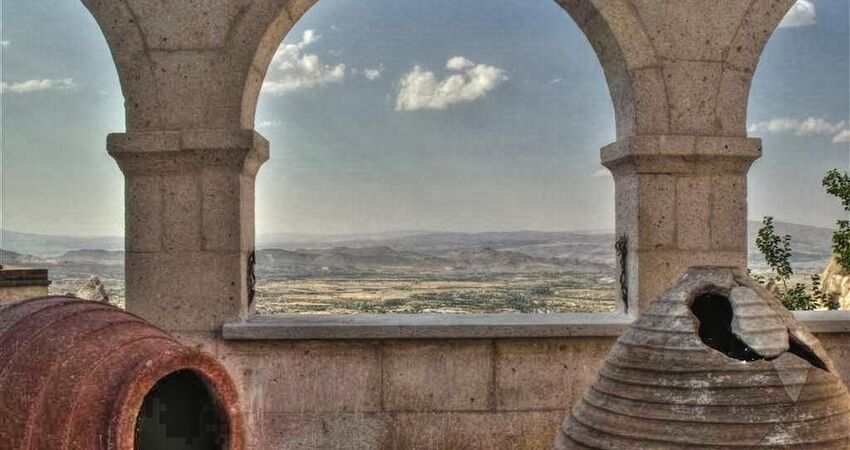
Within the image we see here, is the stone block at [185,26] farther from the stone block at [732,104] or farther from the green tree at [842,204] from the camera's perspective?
→ the green tree at [842,204]

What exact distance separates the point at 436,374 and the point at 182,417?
218 cm

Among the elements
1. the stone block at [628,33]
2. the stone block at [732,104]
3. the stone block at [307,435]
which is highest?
the stone block at [628,33]

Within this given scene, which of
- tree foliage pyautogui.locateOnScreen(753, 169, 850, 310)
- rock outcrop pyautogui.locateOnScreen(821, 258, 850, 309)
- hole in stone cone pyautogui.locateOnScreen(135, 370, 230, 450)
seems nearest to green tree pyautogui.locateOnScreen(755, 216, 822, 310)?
tree foliage pyautogui.locateOnScreen(753, 169, 850, 310)

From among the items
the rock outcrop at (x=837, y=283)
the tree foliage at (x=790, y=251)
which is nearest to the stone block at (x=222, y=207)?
the tree foliage at (x=790, y=251)

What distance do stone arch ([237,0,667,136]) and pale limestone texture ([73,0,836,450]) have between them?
0.01 m

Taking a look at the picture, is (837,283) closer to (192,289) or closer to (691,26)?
(691,26)

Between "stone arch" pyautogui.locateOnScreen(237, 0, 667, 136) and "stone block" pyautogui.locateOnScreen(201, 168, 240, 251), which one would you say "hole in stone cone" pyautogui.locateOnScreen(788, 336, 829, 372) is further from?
"stone block" pyautogui.locateOnScreen(201, 168, 240, 251)

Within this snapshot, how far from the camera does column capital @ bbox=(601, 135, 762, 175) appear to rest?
4617 millimetres

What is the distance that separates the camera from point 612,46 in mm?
4773

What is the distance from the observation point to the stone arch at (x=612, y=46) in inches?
183

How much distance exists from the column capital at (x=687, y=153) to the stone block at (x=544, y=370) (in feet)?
3.35

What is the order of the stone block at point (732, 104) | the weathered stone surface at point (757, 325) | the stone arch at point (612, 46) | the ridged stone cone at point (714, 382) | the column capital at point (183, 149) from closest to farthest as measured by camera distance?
the ridged stone cone at point (714, 382) < the weathered stone surface at point (757, 325) < the column capital at point (183, 149) < the stone arch at point (612, 46) < the stone block at point (732, 104)

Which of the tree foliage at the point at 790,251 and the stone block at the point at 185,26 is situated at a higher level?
the stone block at the point at 185,26

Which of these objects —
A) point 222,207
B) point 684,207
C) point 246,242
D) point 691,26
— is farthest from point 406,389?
point 691,26
